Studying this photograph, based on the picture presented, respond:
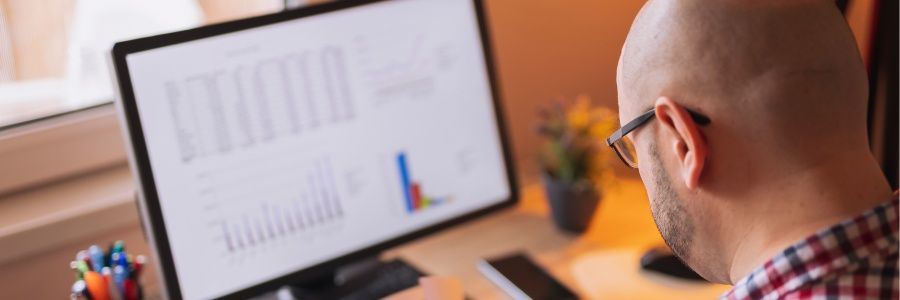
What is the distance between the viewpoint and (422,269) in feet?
4.37

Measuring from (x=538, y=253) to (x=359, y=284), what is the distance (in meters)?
0.28

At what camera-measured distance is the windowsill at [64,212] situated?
119cm

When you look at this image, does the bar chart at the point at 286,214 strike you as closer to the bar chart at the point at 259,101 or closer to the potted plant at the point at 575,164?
the bar chart at the point at 259,101

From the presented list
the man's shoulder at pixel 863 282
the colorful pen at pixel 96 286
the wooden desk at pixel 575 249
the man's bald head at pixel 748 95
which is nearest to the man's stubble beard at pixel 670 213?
the man's bald head at pixel 748 95

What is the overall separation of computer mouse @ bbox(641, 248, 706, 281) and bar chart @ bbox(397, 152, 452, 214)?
31cm

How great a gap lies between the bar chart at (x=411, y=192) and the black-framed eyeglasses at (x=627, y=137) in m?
0.37

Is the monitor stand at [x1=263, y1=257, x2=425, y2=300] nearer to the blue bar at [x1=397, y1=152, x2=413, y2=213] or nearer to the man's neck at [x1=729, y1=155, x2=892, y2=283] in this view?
the blue bar at [x1=397, y1=152, x2=413, y2=213]

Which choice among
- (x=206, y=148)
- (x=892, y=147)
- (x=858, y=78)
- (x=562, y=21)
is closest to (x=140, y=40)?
(x=206, y=148)

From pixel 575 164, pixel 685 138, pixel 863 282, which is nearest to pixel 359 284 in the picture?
pixel 575 164

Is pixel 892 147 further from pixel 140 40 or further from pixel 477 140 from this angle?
pixel 140 40

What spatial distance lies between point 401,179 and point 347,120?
0.12m

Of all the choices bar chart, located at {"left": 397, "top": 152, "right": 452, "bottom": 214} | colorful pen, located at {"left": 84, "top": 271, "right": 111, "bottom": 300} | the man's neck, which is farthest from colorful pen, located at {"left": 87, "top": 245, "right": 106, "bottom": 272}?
the man's neck

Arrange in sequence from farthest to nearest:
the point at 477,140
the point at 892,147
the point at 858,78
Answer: the point at 892,147
the point at 477,140
the point at 858,78

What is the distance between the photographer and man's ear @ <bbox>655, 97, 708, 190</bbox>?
0.77 meters
